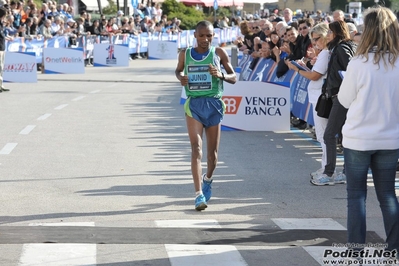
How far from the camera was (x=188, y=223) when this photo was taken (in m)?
7.95

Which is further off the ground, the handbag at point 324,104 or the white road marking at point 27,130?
the handbag at point 324,104

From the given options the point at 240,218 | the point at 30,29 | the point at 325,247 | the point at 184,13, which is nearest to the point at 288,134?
the point at 240,218

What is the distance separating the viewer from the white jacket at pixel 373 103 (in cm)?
610

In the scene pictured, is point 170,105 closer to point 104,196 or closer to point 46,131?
point 46,131

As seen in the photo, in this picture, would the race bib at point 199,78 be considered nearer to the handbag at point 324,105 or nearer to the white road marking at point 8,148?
the handbag at point 324,105

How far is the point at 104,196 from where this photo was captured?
9.41 metres

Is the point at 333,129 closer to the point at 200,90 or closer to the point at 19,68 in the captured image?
the point at 200,90

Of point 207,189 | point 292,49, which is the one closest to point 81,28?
point 292,49

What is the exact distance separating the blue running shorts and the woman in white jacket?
103 inches

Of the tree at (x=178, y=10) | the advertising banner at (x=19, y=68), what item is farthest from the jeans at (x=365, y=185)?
the tree at (x=178, y=10)

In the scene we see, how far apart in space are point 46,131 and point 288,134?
12.8ft

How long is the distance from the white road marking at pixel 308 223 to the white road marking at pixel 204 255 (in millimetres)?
1032

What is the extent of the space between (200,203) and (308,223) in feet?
3.62

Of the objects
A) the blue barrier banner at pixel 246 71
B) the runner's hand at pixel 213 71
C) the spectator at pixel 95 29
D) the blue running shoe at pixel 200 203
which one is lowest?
the spectator at pixel 95 29
